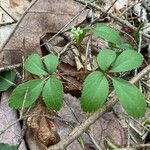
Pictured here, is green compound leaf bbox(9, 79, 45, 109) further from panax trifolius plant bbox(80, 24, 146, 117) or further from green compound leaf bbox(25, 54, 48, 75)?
panax trifolius plant bbox(80, 24, 146, 117)

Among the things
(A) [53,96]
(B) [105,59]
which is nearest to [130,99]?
(B) [105,59]

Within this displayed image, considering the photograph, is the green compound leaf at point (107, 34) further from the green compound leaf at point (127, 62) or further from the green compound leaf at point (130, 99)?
the green compound leaf at point (130, 99)

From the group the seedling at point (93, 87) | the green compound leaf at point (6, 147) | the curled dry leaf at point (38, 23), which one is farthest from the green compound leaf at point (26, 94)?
the curled dry leaf at point (38, 23)

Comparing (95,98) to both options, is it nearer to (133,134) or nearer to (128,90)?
(128,90)

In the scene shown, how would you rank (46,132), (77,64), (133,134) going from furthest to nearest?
1. (77,64)
2. (133,134)
3. (46,132)

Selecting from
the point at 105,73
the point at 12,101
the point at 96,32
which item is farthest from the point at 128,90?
the point at 12,101
